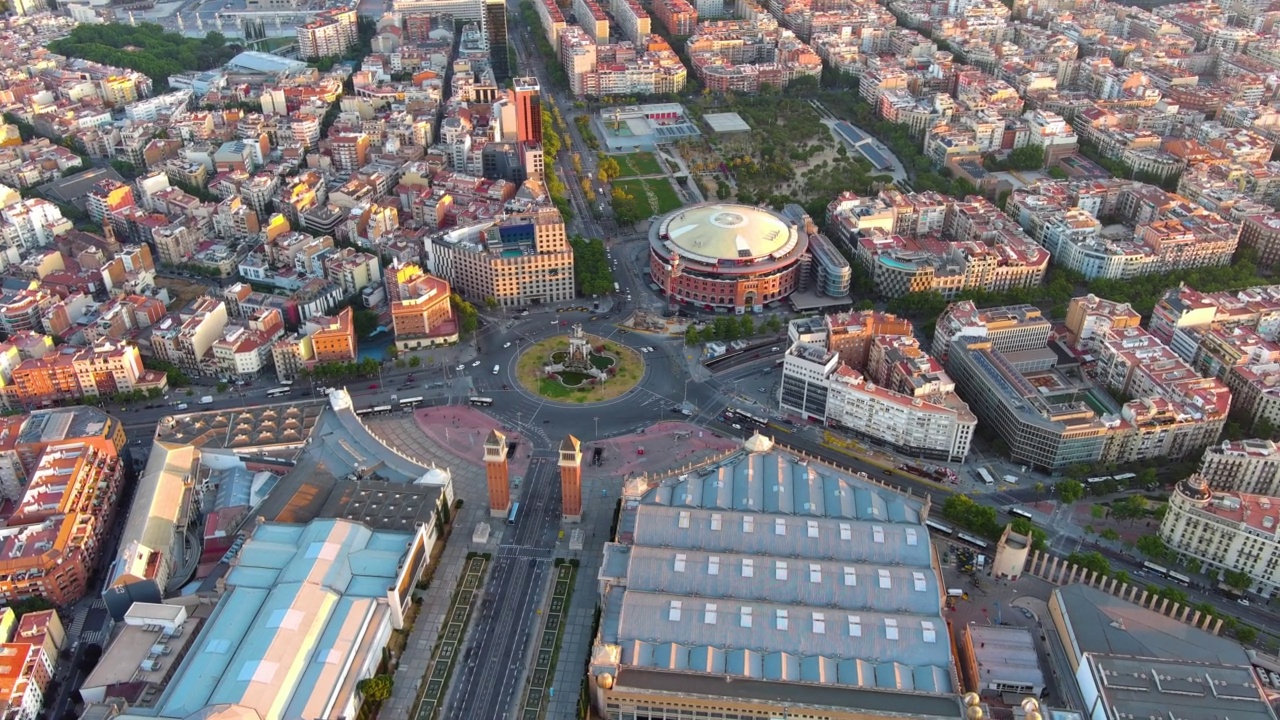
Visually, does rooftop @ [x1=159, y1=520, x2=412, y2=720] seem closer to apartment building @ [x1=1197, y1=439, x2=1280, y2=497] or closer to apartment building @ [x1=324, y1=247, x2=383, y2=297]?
apartment building @ [x1=324, y1=247, x2=383, y2=297]

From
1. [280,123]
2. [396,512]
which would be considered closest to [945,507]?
[396,512]

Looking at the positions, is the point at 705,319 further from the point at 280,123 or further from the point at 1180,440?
the point at 280,123

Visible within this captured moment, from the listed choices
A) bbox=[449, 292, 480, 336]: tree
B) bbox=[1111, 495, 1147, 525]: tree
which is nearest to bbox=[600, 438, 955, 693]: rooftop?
bbox=[1111, 495, 1147, 525]: tree

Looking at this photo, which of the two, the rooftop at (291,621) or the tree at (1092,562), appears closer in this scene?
the rooftop at (291,621)

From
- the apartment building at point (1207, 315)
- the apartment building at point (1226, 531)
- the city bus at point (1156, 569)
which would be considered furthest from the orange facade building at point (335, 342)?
the apartment building at point (1207, 315)

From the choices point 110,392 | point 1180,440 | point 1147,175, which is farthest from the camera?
point 1147,175

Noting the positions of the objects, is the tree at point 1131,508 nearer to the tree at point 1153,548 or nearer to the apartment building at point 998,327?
the tree at point 1153,548
